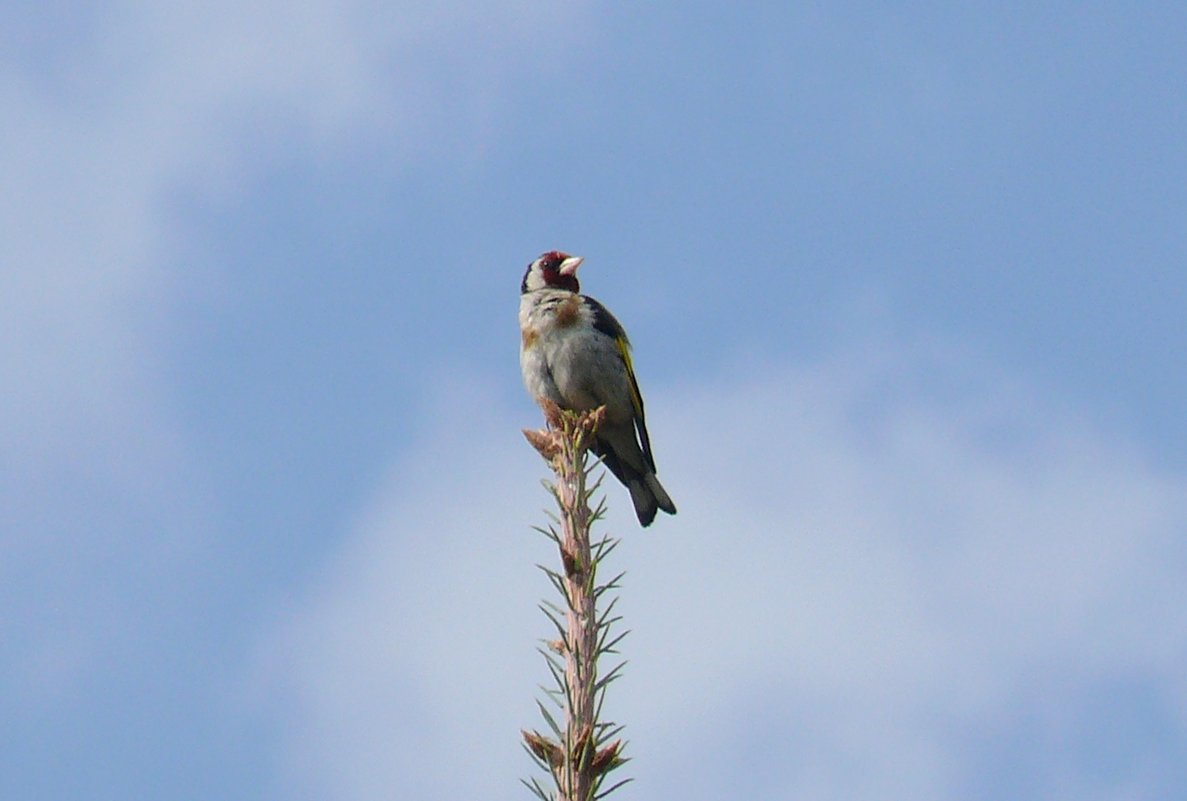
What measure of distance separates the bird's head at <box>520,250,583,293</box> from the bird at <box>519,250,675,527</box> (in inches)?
20.4

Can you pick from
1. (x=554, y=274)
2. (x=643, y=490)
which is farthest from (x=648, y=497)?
(x=554, y=274)

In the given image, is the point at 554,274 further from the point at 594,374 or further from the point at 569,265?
the point at 594,374

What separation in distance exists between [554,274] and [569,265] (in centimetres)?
14

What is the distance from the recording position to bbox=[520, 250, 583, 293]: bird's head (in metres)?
10.3

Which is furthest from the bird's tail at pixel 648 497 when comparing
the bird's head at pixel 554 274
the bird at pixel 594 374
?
the bird's head at pixel 554 274

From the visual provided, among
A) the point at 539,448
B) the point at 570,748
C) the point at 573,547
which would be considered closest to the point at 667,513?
the point at 539,448

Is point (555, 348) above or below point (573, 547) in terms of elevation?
above

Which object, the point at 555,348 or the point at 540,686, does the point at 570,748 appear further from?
the point at 555,348

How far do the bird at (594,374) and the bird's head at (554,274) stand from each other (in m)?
0.52

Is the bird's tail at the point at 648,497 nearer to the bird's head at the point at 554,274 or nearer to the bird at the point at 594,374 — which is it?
the bird at the point at 594,374

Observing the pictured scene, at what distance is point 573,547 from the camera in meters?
3.73

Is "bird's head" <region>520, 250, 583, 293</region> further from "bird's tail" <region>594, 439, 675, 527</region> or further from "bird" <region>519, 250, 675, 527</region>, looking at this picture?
"bird's tail" <region>594, 439, 675, 527</region>

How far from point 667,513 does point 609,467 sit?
0.52 m

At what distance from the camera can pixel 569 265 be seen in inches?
407
